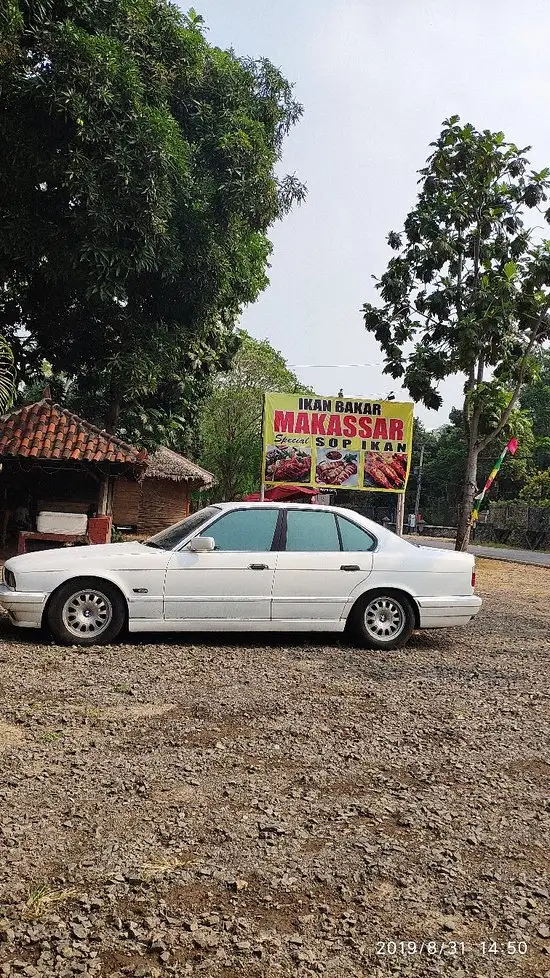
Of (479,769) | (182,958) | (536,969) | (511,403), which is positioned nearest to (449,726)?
(479,769)

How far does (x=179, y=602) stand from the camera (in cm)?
754

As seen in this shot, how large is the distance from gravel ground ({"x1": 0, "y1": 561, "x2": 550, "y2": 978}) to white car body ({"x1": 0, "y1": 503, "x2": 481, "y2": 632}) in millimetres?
723

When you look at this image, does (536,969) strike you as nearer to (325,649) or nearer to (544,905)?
(544,905)

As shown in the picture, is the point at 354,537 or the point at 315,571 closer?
the point at 315,571

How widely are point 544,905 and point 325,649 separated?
4904mm

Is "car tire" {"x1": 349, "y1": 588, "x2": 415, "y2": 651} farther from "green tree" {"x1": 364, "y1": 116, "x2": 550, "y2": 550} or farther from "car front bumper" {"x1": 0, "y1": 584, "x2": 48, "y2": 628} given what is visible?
"green tree" {"x1": 364, "y1": 116, "x2": 550, "y2": 550}

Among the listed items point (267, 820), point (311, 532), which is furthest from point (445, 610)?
point (267, 820)

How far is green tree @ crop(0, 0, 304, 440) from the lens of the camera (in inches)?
598

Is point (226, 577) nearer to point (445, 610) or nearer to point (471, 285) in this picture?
point (445, 610)

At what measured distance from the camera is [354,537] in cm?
822

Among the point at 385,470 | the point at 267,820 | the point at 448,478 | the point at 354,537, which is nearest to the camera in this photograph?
the point at 267,820

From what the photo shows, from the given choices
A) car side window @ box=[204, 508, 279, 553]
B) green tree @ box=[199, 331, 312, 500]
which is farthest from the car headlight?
green tree @ box=[199, 331, 312, 500]

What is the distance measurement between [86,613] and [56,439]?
26.3 feet

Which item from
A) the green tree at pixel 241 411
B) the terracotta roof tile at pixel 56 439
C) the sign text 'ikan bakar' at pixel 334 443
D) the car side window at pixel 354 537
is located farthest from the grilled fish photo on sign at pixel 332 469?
the green tree at pixel 241 411
